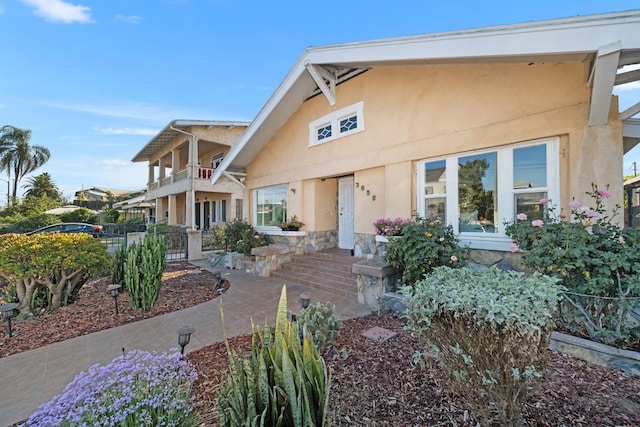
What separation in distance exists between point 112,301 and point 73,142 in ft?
78.5

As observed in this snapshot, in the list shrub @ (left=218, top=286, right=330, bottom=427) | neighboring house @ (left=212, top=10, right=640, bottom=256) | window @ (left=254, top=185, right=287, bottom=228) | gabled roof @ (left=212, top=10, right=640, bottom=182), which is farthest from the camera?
window @ (left=254, top=185, right=287, bottom=228)

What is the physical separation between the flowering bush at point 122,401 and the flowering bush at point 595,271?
429 centimetres

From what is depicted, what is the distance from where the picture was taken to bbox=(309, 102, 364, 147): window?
7574 mm

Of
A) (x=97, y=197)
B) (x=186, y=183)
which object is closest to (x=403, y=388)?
(x=186, y=183)

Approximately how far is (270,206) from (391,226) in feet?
19.2

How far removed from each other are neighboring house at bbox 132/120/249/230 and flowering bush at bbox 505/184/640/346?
12.4 metres

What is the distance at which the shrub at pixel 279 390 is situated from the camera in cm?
174

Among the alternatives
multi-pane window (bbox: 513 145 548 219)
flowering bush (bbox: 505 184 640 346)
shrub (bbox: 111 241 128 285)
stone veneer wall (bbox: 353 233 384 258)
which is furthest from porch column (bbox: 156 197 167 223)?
flowering bush (bbox: 505 184 640 346)

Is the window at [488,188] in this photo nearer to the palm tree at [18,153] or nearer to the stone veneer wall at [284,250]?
the stone veneer wall at [284,250]

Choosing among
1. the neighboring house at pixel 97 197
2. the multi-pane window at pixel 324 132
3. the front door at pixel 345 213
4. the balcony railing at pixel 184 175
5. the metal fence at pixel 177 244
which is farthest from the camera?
the neighboring house at pixel 97 197

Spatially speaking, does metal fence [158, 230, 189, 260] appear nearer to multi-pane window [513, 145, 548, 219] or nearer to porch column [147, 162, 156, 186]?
multi-pane window [513, 145, 548, 219]

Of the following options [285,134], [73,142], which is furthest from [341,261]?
[73,142]

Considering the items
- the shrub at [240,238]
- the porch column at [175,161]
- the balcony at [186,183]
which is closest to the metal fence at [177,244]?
the shrub at [240,238]

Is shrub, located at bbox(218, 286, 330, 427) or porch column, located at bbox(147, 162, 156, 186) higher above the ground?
porch column, located at bbox(147, 162, 156, 186)
